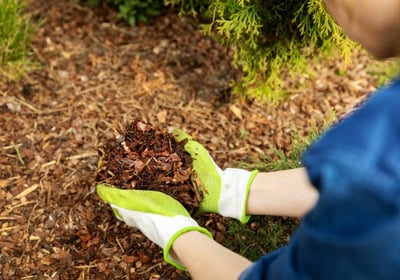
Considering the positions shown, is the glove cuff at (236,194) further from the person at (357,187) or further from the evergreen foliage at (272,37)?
the person at (357,187)

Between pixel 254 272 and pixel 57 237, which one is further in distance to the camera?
pixel 57 237

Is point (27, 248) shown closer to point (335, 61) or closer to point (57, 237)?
point (57, 237)

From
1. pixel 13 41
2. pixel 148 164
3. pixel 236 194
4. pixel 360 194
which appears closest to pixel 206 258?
pixel 236 194

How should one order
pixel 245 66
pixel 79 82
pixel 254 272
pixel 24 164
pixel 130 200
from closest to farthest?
pixel 254 272 → pixel 130 200 → pixel 24 164 → pixel 245 66 → pixel 79 82

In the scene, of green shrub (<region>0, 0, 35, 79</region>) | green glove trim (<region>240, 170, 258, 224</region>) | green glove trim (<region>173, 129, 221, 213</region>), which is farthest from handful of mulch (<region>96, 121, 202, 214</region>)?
green shrub (<region>0, 0, 35, 79</region>)

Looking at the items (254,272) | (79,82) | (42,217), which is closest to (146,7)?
(79,82)

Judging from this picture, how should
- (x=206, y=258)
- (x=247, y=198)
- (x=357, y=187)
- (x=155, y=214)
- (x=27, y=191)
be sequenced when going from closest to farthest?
(x=357, y=187)
(x=206, y=258)
(x=155, y=214)
(x=247, y=198)
(x=27, y=191)

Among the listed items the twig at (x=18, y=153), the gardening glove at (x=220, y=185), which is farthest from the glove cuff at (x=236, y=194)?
the twig at (x=18, y=153)

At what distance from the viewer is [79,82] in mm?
2506

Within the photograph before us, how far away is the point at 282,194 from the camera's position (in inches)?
73.3

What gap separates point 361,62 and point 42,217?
4.85 feet

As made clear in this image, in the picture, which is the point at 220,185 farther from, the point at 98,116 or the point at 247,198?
the point at 98,116

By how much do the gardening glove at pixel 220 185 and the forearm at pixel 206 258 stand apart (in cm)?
22

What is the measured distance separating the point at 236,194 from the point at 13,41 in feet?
3.60
